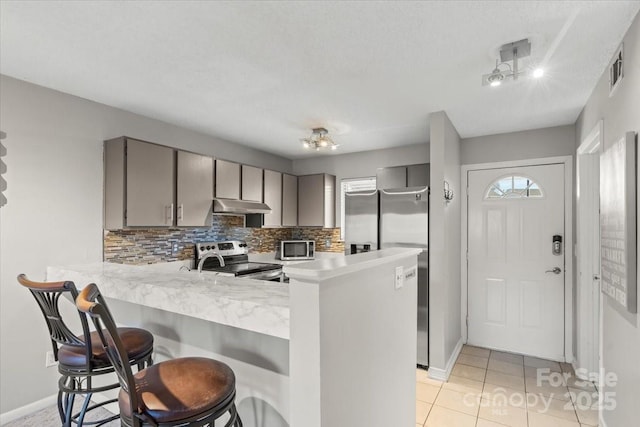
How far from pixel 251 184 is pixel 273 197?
1.42 feet

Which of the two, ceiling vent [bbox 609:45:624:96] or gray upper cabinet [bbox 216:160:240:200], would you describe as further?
gray upper cabinet [bbox 216:160:240:200]

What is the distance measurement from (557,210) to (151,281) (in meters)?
3.86

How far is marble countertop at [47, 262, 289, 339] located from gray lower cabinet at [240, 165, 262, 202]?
2023 millimetres

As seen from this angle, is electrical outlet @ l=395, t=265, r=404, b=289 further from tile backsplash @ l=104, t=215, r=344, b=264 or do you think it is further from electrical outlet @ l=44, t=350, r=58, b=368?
electrical outlet @ l=44, t=350, r=58, b=368

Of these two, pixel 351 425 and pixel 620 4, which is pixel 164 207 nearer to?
pixel 351 425

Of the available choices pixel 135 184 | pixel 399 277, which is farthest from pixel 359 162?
pixel 399 277

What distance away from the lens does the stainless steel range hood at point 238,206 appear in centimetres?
351

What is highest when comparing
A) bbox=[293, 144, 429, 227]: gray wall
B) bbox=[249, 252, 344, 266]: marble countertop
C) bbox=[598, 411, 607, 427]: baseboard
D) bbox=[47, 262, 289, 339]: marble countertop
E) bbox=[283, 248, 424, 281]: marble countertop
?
bbox=[293, 144, 429, 227]: gray wall

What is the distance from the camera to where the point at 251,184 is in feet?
13.3

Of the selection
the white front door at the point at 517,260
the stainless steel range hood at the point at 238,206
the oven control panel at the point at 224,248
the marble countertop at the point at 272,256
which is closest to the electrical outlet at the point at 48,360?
the oven control panel at the point at 224,248

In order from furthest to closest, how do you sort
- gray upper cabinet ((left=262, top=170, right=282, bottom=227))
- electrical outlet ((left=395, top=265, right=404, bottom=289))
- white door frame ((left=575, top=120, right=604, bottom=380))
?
gray upper cabinet ((left=262, top=170, right=282, bottom=227)) → white door frame ((left=575, top=120, right=604, bottom=380)) → electrical outlet ((left=395, top=265, right=404, bottom=289))

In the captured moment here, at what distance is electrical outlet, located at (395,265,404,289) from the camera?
5.79ft

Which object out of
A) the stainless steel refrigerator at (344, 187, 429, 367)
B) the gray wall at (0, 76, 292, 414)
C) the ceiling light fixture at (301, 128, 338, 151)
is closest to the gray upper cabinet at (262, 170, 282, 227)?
the ceiling light fixture at (301, 128, 338, 151)

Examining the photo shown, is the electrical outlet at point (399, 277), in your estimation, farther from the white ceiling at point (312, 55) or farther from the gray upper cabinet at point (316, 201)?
the gray upper cabinet at point (316, 201)
